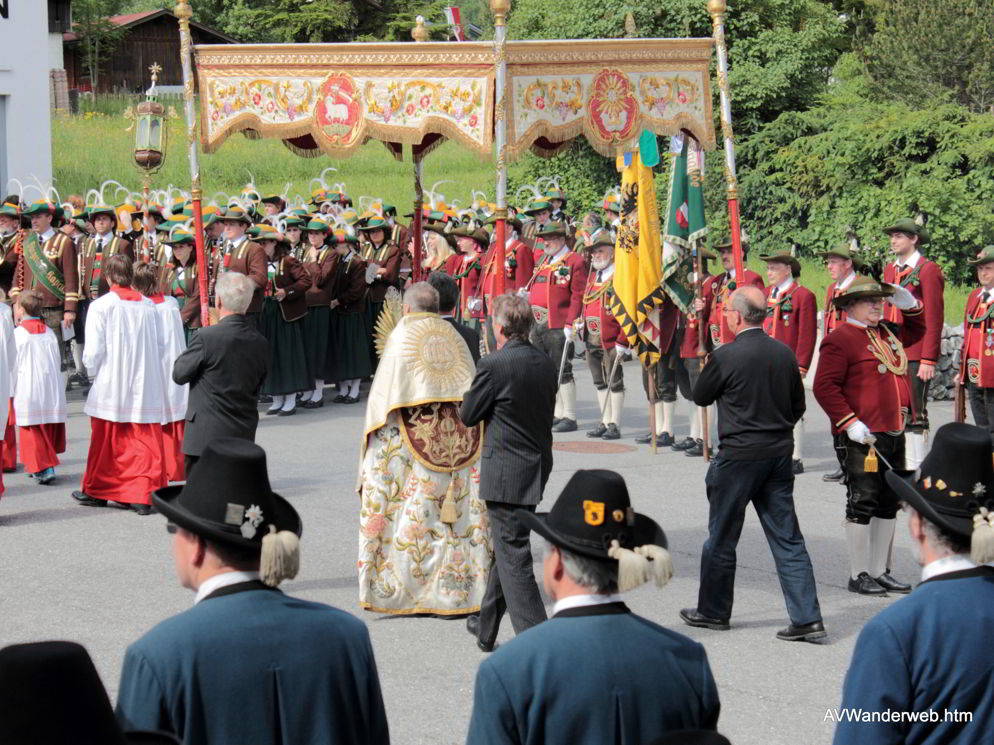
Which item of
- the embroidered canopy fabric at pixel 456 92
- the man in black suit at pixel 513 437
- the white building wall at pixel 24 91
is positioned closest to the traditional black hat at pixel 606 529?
the man in black suit at pixel 513 437

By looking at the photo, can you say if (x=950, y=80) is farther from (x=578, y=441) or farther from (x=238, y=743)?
(x=238, y=743)

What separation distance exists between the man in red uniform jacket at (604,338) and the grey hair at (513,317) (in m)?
6.65

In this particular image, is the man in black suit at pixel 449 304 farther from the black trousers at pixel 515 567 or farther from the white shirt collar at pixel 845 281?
the white shirt collar at pixel 845 281

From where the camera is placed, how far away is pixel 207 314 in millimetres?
10367

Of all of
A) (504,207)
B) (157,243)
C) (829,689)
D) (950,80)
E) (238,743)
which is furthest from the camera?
(950,80)

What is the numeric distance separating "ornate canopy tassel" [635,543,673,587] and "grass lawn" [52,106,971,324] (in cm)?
3016

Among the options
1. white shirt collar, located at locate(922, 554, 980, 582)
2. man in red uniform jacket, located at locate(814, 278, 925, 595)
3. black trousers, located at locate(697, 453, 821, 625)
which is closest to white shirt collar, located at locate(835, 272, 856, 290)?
man in red uniform jacket, located at locate(814, 278, 925, 595)

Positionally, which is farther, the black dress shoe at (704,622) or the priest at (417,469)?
the priest at (417,469)

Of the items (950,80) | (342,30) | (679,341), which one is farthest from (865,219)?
(342,30)

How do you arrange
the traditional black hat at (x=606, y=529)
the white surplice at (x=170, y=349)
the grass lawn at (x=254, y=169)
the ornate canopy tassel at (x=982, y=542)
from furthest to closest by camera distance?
the grass lawn at (x=254, y=169) < the white surplice at (x=170, y=349) < the ornate canopy tassel at (x=982, y=542) < the traditional black hat at (x=606, y=529)

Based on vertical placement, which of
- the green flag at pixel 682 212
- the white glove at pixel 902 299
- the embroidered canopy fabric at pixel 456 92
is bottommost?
the white glove at pixel 902 299

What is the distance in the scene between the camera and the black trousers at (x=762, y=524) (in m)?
7.67

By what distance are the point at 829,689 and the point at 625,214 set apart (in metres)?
6.46

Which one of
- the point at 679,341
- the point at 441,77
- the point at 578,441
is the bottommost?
the point at 578,441
